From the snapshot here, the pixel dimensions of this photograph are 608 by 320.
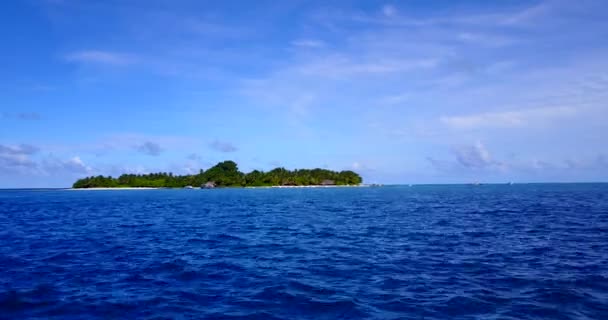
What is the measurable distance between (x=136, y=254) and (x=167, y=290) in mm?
10928

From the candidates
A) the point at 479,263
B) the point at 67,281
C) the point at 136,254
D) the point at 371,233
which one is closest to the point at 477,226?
the point at 371,233

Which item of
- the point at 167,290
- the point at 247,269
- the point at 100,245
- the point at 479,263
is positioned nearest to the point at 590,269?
the point at 479,263

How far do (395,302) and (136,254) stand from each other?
18.7 m

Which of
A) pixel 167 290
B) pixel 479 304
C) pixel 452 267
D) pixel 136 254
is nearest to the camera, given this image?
pixel 479 304

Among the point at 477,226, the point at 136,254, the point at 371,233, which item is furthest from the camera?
the point at 477,226

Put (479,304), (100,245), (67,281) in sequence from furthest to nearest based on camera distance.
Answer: (100,245) → (67,281) → (479,304)

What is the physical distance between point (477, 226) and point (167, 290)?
3247cm

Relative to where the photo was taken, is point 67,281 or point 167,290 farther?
point 67,281

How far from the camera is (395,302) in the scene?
1731 cm

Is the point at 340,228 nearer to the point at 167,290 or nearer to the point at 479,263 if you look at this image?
the point at 479,263

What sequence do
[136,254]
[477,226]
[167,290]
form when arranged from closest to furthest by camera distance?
[167,290] → [136,254] → [477,226]

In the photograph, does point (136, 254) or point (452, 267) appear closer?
point (452, 267)

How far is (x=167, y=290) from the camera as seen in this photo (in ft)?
64.9

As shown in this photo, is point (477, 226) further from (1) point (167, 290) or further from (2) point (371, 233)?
(1) point (167, 290)
